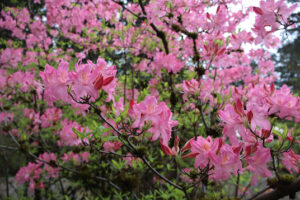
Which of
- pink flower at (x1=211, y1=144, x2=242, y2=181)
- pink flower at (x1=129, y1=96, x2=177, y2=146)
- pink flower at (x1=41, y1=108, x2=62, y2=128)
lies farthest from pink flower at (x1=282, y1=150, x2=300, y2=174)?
pink flower at (x1=41, y1=108, x2=62, y2=128)

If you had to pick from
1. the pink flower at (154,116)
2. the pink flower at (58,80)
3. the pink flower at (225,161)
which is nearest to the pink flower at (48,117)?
the pink flower at (58,80)

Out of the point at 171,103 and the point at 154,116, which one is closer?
the point at 154,116

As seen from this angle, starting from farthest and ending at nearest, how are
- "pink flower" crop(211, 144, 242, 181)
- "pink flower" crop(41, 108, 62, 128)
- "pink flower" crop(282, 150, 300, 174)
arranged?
"pink flower" crop(41, 108, 62, 128) → "pink flower" crop(282, 150, 300, 174) → "pink flower" crop(211, 144, 242, 181)

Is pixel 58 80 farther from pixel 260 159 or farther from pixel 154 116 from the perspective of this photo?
pixel 260 159

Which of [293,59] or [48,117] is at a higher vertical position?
[293,59]

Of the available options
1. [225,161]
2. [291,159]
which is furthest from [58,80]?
[291,159]

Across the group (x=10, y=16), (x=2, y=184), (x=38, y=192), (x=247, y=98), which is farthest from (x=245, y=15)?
(x=2, y=184)

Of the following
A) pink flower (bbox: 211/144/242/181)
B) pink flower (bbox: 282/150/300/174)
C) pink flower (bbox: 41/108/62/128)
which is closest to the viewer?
pink flower (bbox: 211/144/242/181)

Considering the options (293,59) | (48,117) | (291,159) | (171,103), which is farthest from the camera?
(293,59)

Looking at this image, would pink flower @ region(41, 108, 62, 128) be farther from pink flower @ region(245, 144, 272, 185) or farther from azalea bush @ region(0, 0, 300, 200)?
pink flower @ region(245, 144, 272, 185)

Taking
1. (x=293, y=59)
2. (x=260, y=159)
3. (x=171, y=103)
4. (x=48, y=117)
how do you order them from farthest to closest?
1. (x=293, y=59)
2. (x=48, y=117)
3. (x=171, y=103)
4. (x=260, y=159)

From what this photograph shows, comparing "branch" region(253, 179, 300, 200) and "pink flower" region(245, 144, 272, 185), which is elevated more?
"pink flower" region(245, 144, 272, 185)

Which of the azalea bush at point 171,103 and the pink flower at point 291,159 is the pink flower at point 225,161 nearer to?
the azalea bush at point 171,103

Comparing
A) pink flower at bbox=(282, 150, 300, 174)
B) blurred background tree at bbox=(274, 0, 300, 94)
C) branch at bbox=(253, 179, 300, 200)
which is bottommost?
branch at bbox=(253, 179, 300, 200)
